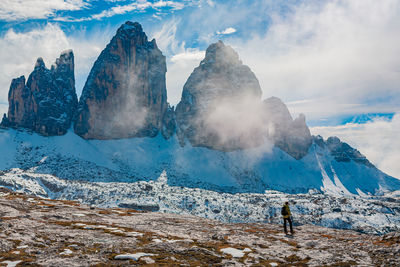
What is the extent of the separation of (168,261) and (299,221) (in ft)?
581

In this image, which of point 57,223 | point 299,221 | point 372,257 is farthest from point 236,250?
point 299,221

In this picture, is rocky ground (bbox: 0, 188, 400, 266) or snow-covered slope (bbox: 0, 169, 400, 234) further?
snow-covered slope (bbox: 0, 169, 400, 234)

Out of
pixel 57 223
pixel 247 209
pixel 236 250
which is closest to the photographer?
pixel 236 250

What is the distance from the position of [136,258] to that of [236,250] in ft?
24.7

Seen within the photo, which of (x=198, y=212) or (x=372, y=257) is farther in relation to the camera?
(x=198, y=212)

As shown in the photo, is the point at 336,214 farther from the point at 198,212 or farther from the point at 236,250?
the point at 236,250

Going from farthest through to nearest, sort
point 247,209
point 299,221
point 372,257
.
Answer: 1. point 247,209
2. point 299,221
3. point 372,257

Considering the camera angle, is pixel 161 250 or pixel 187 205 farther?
pixel 187 205

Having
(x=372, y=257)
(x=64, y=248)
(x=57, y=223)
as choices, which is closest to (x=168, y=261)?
(x=64, y=248)

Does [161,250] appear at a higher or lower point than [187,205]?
higher

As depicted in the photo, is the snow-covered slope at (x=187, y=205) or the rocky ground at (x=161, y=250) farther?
the snow-covered slope at (x=187, y=205)

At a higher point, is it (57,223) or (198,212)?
(57,223)

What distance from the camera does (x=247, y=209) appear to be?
18925 cm

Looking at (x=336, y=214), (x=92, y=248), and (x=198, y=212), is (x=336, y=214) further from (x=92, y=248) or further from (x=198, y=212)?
(x=92, y=248)
